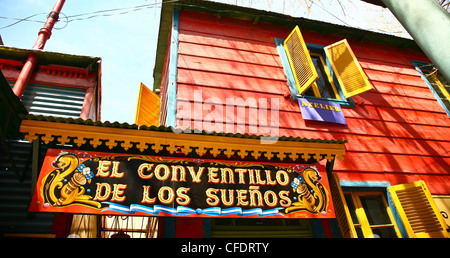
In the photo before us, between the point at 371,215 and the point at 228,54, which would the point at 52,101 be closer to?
the point at 228,54

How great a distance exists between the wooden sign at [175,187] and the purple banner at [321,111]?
1.77 metres

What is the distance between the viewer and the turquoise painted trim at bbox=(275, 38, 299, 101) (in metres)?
5.62

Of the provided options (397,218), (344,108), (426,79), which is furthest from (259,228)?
(426,79)

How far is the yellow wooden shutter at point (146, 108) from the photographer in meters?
5.56

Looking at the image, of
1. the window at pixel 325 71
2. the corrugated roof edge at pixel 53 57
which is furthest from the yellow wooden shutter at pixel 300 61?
the corrugated roof edge at pixel 53 57

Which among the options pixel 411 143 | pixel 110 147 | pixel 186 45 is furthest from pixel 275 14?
pixel 110 147

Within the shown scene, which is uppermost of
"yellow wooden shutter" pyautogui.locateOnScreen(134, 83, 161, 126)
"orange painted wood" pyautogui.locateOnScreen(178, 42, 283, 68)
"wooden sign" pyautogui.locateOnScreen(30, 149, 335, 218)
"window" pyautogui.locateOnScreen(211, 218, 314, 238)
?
"orange painted wood" pyautogui.locateOnScreen(178, 42, 283, 68)

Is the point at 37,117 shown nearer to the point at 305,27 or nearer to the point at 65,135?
the point at 65,135

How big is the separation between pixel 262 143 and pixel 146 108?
11.1 ft

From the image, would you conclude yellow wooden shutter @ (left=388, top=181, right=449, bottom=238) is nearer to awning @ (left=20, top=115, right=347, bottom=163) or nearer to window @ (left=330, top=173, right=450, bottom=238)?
window @ (left=330, top=173, right=450, bottom=238)

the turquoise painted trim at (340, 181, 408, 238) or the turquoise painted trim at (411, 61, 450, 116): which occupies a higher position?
the turquoise painted trim at (411, 61, 450, 116)

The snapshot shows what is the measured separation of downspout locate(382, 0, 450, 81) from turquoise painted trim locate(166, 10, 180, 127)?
136 inches

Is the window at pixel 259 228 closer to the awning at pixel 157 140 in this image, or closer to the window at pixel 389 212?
the window at pixel 389 212

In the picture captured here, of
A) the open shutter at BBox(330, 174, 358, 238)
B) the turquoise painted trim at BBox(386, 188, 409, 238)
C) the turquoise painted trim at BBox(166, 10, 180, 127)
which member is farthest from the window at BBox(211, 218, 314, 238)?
the turquoise painted trim at BBox(166, 10, 180, 127)
